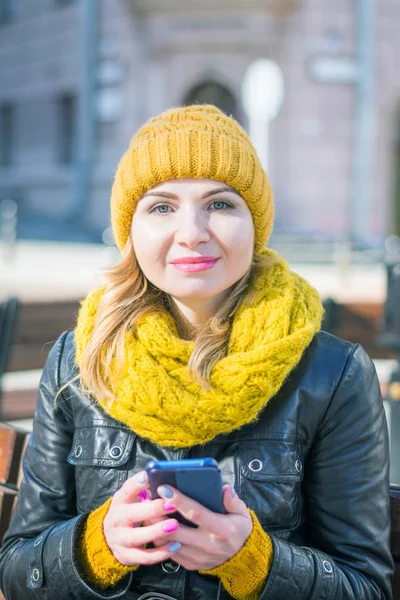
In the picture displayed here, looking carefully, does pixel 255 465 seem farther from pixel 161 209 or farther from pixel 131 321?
pixel 161 209

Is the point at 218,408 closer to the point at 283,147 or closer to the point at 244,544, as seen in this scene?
the point at 244,544

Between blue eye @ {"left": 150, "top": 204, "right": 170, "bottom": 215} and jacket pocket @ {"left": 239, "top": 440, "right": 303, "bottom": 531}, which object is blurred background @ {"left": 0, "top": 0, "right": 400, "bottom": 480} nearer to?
blue eye @ {"left": 150, "top": 204, "right": 170, "bottom": 215}

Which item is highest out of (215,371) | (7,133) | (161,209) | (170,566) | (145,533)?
(7,133)

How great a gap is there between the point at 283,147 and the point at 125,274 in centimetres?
1799

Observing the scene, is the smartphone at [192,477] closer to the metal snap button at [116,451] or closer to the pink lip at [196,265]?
the metal snap button at [116,451]

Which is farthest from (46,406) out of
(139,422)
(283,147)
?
(283,147)

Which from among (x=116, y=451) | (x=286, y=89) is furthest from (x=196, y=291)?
(x=286, y=89)

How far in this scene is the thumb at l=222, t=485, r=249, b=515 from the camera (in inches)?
65.5

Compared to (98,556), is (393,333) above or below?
above

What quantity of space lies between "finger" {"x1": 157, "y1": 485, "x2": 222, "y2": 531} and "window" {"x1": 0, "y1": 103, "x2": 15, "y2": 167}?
24.7m

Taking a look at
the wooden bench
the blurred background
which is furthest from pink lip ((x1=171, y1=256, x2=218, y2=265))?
the blurred background

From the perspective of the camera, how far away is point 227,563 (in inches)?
68.5

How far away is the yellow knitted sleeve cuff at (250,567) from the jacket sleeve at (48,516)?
25 cm

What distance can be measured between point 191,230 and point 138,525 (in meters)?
0.60
